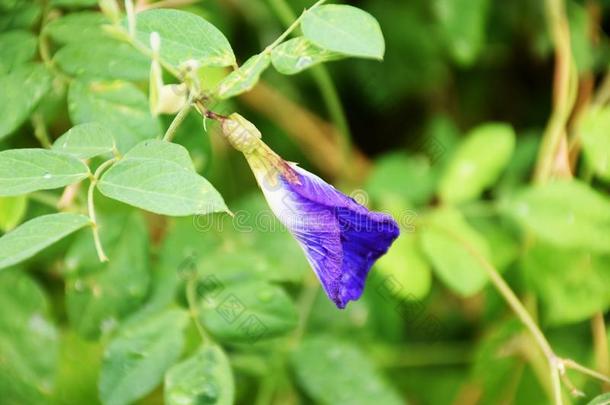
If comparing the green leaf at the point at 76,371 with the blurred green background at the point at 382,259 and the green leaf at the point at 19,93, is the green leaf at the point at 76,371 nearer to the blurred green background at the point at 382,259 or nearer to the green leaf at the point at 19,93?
the blurred green background at the point at 382,259

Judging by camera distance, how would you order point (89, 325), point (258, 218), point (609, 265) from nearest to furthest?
point (89, 325), point (609, 265), point (258, 218)

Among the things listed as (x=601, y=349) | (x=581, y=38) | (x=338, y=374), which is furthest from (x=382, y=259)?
(x=581, y=38)

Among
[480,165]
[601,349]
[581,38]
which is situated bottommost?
[601,349]

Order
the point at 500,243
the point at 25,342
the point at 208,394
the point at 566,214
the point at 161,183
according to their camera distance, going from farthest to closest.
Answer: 1. the point at 500,243
2. the point at 566,214
3. the point at 25,342
4. the point at 208,394
5. the point at 161,183

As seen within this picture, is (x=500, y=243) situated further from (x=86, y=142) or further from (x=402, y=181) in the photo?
(x=86, y=142)

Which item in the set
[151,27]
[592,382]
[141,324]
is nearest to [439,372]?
[592,382]

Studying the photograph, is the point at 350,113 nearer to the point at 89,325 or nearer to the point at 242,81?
the point at 89,325
